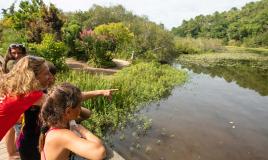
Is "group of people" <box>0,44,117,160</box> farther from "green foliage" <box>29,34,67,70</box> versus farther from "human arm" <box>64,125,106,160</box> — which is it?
"green foliage" <box>29,34,67,70</box>

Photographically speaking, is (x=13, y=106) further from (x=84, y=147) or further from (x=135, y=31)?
(x=135, y=31)

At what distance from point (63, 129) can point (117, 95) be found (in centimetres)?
684

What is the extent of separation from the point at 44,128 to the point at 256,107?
1069 centimetres

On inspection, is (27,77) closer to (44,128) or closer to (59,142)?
(44,128)

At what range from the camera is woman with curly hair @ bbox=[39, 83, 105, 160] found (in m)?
1.87

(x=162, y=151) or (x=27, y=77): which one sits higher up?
(x=27, y=77)

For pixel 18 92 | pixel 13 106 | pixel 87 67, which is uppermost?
pixel 18 92

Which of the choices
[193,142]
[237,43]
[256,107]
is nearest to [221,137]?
[193,142]

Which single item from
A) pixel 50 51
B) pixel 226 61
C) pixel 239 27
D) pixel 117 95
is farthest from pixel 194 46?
pixel 239 27

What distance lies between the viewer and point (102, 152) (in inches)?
73.1

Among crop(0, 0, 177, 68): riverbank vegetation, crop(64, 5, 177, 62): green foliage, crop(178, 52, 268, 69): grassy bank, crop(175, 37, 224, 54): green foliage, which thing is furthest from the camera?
crop(175, 37, 224, 54): green foliage

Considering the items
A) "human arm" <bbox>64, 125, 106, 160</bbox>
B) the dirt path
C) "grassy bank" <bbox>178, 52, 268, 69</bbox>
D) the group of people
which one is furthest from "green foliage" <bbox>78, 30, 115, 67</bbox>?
"human arm" <bbox>64, 125, 106, 160</bbox>

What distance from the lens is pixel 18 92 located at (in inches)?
95.0

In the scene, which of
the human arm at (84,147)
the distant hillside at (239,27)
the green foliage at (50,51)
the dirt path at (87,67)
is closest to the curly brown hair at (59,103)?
the human arm at (84,147)
